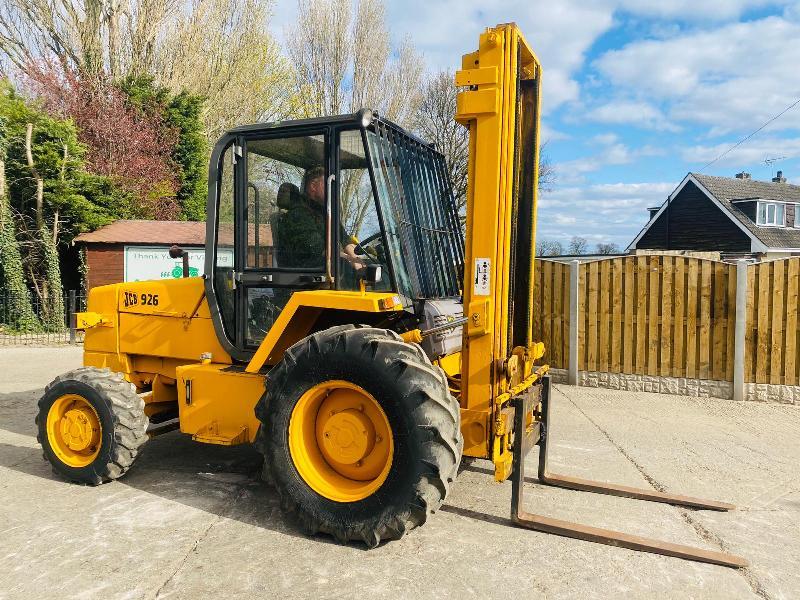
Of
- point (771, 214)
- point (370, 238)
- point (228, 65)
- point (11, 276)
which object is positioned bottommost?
point (11, 276)

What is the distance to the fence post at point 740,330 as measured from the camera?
312 inches

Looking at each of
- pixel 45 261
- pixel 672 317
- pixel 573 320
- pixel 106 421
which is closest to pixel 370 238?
pixel 106 421

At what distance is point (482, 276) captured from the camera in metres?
3.83

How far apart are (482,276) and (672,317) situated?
222 inches

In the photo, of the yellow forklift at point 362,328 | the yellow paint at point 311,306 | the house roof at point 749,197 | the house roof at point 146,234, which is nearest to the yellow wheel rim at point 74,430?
the yellow forklift at point 362,328

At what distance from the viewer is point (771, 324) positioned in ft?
25.9

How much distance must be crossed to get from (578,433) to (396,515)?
12.0 feet

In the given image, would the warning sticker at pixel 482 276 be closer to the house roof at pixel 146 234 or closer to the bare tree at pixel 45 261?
the house roof at pixel 146 234

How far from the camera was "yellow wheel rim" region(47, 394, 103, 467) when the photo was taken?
4.71 metres

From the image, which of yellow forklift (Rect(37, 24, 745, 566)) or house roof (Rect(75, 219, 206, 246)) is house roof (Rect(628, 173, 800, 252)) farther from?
yellow forklift (Rect(37, 24, 745, 566))

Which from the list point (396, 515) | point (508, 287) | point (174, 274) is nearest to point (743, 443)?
point (508, 287)

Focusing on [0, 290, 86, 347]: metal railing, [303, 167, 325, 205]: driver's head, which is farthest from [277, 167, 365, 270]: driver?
[0, 290, 86, 347]: metal railing

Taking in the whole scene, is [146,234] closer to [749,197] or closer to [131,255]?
[131,255]

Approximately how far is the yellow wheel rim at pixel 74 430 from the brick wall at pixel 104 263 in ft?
38.0
